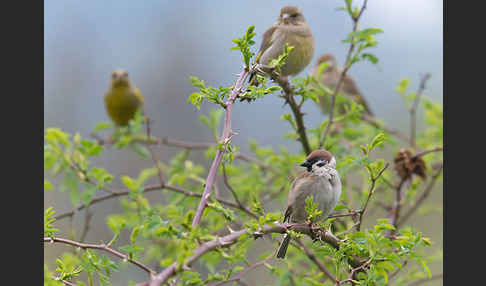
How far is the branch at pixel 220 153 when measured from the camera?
4.00 ft

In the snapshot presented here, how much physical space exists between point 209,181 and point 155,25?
8.79 m

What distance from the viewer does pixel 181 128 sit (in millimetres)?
7680

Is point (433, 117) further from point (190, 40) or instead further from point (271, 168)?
point (190, 40)

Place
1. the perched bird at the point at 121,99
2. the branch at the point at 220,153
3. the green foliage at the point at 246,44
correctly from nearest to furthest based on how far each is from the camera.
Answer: the branch at the point at 220,153 < the green foliage at the point at 246,44 < the perched bird at the point at 121,99

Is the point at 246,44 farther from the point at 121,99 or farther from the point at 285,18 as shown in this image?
the point at 121,99

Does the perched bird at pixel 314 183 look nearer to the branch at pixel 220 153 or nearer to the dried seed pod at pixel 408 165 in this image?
the dried seed pod at pixel 408 165

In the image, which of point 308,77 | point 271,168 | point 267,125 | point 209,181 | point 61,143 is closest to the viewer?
point 209,181

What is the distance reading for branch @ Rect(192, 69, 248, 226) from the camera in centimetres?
122

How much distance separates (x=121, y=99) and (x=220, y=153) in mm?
3437

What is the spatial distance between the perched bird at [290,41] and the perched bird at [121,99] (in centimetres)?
160

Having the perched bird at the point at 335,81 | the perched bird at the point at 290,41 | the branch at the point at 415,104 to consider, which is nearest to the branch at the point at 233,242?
the perched bird at the point at 290,41

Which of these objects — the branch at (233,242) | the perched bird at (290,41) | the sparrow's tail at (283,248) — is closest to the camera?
the branch at (233,242)

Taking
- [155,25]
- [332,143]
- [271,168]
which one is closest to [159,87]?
[155,25]

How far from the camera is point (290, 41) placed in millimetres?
3064
